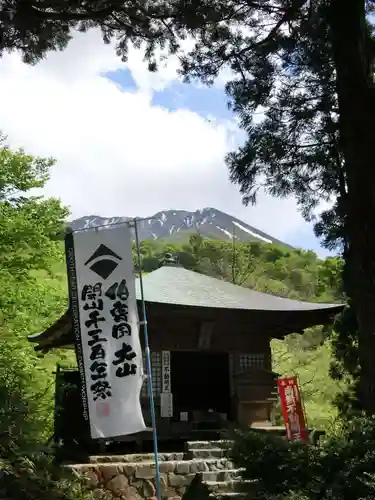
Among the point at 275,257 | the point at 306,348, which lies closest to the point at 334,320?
the point at 306,348

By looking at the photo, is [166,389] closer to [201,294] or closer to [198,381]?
[201,294]

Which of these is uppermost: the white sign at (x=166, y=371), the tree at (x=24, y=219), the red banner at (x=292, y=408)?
the tree at (x=24, y=219)

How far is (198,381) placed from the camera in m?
14.6

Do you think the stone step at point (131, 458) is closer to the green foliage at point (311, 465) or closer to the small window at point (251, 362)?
the small window at point (251, 362)

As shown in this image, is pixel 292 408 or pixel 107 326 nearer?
pixel 107 326

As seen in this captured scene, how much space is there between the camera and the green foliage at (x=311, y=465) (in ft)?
13.6

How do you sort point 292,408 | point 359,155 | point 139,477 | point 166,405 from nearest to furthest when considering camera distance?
point 359,155 → point 139,477 → point 292,408 → point 166,405

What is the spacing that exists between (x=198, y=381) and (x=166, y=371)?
178 inches

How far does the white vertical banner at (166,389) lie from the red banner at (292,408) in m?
1.97

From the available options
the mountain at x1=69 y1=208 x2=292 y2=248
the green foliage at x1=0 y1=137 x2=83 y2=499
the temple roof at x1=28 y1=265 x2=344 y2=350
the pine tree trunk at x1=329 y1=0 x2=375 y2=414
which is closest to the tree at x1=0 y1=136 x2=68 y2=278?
the green foliage at x1=0 y1=137 x2=83 y2=499

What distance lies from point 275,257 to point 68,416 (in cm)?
3165

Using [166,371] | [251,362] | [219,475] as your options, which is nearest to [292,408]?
[251,362]

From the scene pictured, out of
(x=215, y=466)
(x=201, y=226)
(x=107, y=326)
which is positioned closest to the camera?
(x=107, y=326)

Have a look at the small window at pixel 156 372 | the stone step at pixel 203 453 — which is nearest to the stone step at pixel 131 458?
the stone step at pixel 203 453
